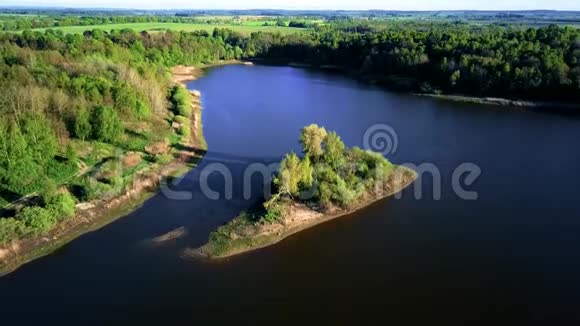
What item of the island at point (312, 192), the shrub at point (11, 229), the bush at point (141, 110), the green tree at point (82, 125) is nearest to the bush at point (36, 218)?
the shrub at point (11, 229)

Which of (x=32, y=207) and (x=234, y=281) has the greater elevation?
(x=32, y=207)

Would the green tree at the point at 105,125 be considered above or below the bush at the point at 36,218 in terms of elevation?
above

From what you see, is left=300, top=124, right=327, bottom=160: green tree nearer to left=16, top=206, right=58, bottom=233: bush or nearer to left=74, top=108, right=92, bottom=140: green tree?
left=16, top=206, right=58, bottom=233: bush

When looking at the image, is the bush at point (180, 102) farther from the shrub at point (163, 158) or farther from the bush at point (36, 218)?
the bush at point (36, 218)

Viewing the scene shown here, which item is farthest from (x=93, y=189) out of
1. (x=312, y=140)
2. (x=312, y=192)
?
(x=312, y=140)

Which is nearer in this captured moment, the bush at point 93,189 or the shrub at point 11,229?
the shrub at point 11,229

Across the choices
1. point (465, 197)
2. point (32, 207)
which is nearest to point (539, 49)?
point (465, 197)

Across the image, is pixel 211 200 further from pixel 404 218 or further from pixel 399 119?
pixel 399 119

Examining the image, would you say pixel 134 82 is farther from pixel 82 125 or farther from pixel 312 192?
pixel 312 192

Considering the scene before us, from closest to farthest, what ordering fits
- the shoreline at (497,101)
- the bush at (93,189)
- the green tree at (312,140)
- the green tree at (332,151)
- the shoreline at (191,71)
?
the bush at (93,189), the green tree at (332,151), the green tree at (312,140), the shoreline at (497,101), the shoreline at (191,71)
